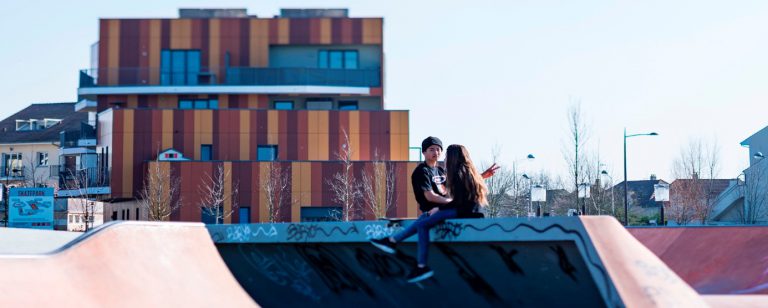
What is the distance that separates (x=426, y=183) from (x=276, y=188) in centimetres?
3613

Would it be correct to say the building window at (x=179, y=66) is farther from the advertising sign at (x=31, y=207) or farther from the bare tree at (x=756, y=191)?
→ the bare tree at (x=756, y=191)

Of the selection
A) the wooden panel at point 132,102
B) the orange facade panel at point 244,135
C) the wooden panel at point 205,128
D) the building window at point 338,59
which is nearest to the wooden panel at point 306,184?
the orange facade panel at point 244,135

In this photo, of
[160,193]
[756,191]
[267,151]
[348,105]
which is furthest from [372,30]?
[756,191]

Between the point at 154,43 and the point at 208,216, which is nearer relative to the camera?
the point at 208,216

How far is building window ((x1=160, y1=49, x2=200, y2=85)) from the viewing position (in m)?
52.4

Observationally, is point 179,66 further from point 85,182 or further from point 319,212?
point 319,212

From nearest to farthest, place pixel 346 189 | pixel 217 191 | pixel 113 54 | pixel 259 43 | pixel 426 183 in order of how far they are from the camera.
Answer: pixel 426 183
pixel 346 189
pixel 217 191
pixel 113 54
pixel 259 43

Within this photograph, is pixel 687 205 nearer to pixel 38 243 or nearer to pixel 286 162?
pixel 286 162

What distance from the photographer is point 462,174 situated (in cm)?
1047

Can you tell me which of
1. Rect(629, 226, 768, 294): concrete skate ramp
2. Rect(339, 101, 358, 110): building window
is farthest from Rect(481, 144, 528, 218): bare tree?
Rect(629, 226, 768, 294): concrete skate ramp

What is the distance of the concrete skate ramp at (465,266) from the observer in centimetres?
938

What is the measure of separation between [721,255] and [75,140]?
44.1m

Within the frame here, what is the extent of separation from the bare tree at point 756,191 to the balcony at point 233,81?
21743 millimetres

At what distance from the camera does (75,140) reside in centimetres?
Answer: 5497
